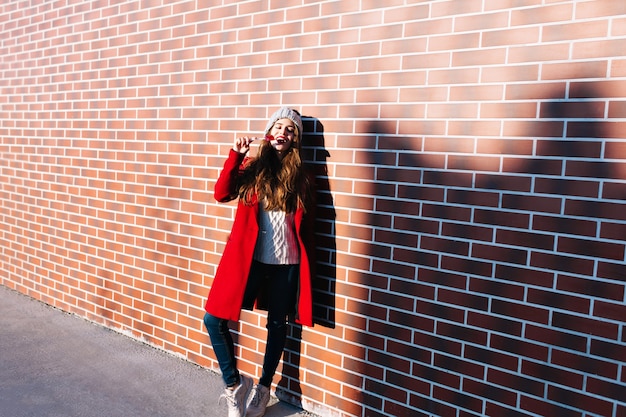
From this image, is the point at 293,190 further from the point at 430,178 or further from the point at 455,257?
the point at 455,257

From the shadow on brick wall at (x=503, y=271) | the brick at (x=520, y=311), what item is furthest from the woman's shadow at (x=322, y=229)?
the brick at (x=520, y=311)

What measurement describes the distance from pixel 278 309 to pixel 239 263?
38 cm

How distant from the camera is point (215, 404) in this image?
11.4ft

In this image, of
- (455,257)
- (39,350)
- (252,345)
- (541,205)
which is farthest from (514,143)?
(39,350)

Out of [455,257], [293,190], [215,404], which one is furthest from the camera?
[215,404]

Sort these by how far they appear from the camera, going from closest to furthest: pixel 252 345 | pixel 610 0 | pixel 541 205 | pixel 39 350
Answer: pixel 610 0 → pixel 541 205 → pixel 252 345 → pixel 39 350

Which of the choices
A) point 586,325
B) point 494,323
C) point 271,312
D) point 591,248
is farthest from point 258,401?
point 591,248

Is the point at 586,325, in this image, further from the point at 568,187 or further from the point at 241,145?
the point at 241,145

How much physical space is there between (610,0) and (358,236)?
1.69 meters

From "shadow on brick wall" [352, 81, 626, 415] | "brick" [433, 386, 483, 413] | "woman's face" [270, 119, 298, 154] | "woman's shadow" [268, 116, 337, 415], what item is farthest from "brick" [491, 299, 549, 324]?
"woman's face" [270, 119, 298, 154]

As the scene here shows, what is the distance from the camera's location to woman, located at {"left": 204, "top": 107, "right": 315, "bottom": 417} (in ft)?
10.4

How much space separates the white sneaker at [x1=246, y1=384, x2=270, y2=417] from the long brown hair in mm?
1115

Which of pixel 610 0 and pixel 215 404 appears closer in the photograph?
pixel 610 0

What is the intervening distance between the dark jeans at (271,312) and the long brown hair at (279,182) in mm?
387
